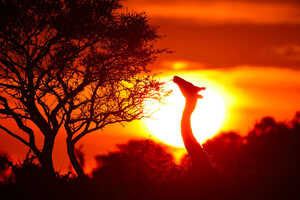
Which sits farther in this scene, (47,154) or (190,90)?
(47,154)

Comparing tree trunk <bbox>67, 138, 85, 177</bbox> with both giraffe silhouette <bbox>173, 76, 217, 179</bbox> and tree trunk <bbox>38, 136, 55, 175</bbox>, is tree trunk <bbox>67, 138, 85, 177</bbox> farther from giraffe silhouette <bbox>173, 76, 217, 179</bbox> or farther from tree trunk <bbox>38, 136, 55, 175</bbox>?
giraffe silhouette <bbox>173, 76, 217, 179</bbox>

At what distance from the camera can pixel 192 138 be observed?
17.2 m

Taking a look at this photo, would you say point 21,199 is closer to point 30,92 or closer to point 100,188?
point 100,188

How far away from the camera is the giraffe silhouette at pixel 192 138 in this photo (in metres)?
16.8

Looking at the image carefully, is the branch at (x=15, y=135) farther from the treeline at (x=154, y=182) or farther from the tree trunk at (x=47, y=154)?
the treeline at (x=154, y=182)

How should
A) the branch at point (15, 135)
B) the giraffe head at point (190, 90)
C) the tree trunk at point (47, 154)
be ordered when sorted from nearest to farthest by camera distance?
the giraffe head at point (190, 90), the tree trunk at point (47, 154), the branch at point (15, 135)

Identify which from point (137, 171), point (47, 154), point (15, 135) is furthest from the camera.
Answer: point (15, 135)

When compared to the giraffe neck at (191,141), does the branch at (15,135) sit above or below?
above

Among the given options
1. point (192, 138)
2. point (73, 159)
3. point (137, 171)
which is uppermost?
point (73, 159)

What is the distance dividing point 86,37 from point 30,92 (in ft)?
11.6

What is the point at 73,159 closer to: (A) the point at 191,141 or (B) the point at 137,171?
(B) the point at 137,171

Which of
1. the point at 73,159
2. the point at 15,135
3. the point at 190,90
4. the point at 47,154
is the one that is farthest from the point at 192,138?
the point at 15,135

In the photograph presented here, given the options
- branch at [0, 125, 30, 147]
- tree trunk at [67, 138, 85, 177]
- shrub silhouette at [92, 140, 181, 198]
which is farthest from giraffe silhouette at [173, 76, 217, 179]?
branch at [0, 125, 30, 147]

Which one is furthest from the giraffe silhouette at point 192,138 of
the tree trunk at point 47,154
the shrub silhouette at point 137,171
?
the tree trunk at point 47,154
